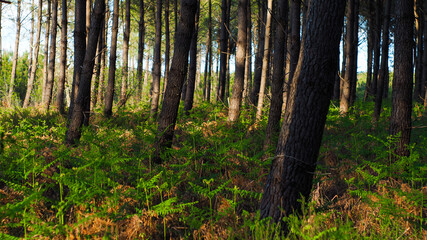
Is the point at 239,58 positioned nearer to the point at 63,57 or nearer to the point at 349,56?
the point at 349,56

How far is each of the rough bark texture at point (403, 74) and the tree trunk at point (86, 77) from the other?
20.0 feet

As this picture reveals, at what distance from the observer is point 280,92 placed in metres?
6.18

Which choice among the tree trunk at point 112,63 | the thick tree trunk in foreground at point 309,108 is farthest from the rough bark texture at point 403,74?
the tree trunk at point 112,63

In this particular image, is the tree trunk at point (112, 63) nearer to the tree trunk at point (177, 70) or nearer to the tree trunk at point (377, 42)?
the tree trunk at point (177, 70)

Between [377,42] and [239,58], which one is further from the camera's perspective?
[377,42]

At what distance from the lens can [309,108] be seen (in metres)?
2.89

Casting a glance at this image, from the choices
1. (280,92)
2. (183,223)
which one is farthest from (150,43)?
(183,223)

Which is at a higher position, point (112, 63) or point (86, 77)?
point (112, 63)

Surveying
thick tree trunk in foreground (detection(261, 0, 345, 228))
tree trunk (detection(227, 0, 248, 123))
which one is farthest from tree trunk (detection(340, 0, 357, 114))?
thick tree trunk in foreground (detection(261, 0, 345, 228))

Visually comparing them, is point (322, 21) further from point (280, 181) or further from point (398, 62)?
point (398, 62)

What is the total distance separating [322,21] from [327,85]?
656 millimetres

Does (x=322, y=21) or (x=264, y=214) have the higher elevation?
(x=322, y=21)

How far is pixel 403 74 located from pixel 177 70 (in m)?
4.16

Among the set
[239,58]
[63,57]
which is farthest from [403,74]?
[63,57]
